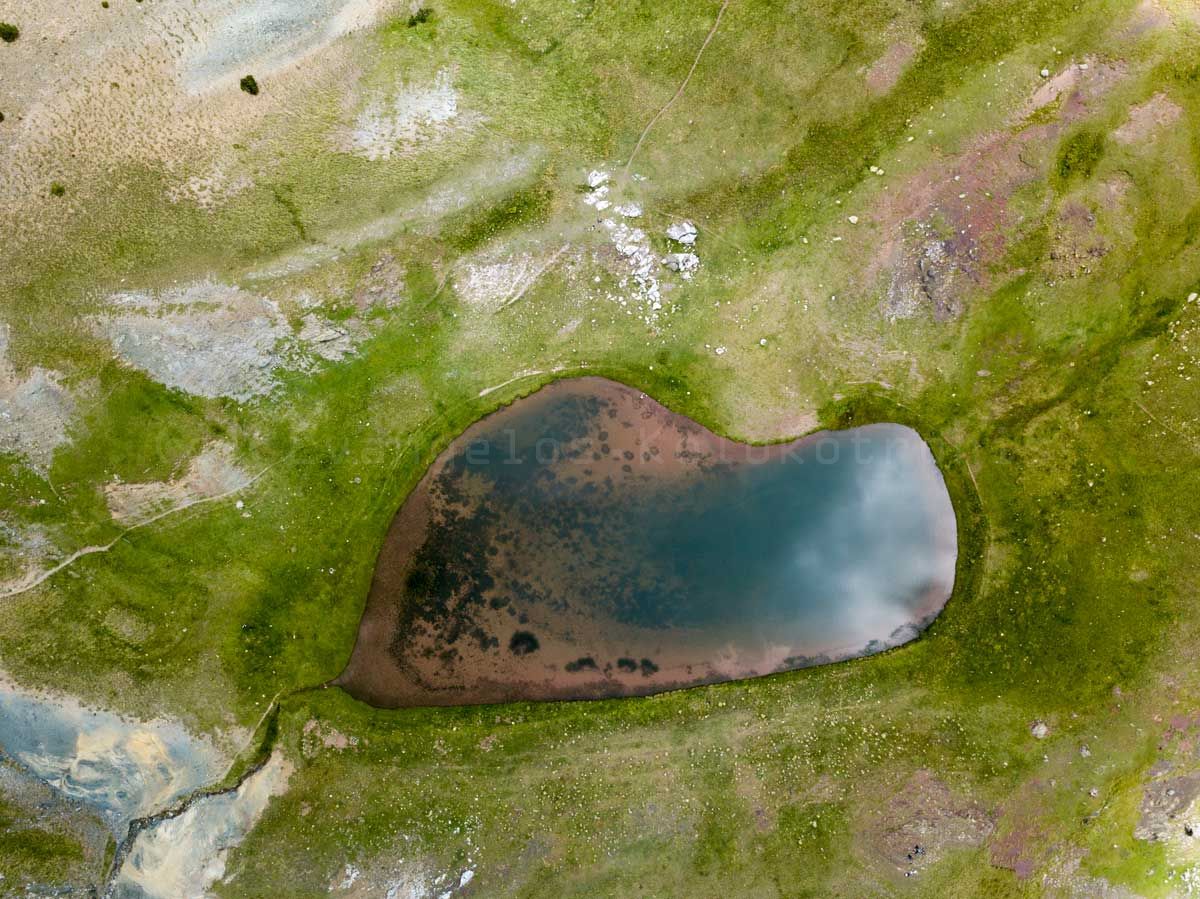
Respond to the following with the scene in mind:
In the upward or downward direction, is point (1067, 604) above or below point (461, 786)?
above

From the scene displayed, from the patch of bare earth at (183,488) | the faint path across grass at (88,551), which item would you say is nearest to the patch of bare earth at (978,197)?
the faint path across grass at (88,551)

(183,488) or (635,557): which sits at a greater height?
(183,488)

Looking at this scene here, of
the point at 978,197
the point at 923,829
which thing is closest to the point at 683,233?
the point at 978,197

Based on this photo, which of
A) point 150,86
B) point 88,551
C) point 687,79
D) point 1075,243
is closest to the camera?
point 88,551

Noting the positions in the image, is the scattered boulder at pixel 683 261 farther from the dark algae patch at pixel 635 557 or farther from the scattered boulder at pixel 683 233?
the dark algae patch at pixel 635 557

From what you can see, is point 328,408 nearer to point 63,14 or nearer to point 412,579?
point 412,579

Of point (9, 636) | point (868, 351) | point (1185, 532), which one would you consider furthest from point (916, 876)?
point (9, 636)

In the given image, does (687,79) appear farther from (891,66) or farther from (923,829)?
(923,829)

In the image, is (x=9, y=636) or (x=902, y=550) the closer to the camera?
(x=9, y=636)
